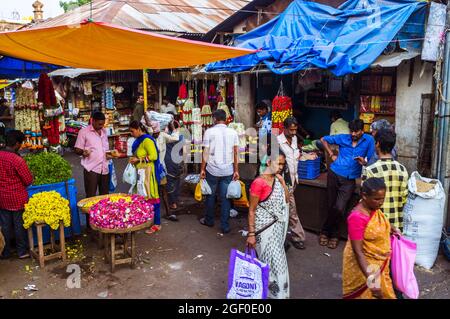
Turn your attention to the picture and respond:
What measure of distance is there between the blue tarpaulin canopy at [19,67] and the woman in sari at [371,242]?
7583mm

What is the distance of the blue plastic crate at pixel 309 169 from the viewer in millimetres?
6898

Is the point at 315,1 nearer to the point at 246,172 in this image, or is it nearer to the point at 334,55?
the point at 334,55

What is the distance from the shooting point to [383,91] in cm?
733

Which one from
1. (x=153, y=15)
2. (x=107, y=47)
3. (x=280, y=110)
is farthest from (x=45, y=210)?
(x=153, y=15)

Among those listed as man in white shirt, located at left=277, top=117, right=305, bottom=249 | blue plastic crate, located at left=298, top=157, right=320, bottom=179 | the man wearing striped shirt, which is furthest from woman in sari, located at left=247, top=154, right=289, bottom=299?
blue plastic crate, located at left=298, top=157, right=320, bottom=179

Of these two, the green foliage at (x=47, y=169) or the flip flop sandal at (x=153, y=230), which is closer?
the green foliage at (x=47, y=169)

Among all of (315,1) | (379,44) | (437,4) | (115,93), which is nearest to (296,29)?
(315,1)

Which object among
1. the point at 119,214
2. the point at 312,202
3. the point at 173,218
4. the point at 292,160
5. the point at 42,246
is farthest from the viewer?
the point at 173,218

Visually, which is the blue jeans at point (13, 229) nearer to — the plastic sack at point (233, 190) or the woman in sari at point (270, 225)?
the plastic sack at point (233, 190)

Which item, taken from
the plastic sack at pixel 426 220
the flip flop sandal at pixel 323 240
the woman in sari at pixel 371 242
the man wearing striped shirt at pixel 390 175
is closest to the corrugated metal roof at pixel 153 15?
the flip flop sandal at pixel 323 240

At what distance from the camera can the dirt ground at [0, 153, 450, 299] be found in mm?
4945

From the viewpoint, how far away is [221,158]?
657 centimetres

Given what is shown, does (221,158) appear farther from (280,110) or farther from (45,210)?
(45,210)

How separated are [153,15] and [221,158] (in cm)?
869
